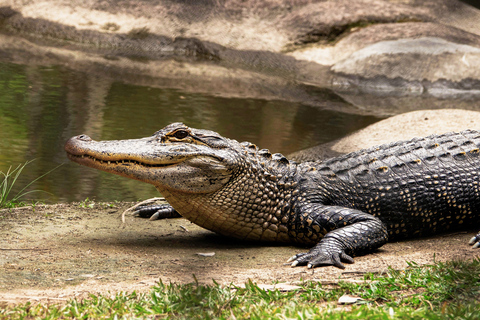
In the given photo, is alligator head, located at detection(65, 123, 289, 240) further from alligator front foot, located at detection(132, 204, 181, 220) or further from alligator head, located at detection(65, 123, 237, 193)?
alligator front foot, located at detection(132, 204, 181, 220)

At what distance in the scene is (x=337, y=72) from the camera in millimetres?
14164

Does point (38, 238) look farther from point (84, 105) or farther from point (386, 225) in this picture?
point (84, 105)

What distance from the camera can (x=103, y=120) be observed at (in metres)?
8.91

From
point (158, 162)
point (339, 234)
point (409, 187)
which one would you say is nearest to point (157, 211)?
point (158, 162)

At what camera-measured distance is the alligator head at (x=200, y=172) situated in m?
4.15

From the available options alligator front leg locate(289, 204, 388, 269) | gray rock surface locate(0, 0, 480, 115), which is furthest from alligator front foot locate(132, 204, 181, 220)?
gray rock surface locate(0, 0, 480, 115)

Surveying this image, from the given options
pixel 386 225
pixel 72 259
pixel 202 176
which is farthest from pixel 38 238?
pixel 386 225

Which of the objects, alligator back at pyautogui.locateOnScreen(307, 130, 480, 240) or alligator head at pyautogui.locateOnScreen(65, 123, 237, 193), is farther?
alligator back at pyautogui.locateOnScreen(307, 130, 480, 240)

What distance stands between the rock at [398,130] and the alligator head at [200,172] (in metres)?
3.39

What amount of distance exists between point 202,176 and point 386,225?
162 centimetres

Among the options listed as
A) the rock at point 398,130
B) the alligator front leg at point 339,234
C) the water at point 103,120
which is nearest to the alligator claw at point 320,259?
the alligator front leg at point 339,234

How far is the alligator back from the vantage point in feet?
14.7

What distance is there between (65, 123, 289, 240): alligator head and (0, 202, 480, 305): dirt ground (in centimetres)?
24

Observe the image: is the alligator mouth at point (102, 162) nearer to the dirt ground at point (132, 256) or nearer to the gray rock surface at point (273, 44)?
the dirt ground at point (132, 256)
